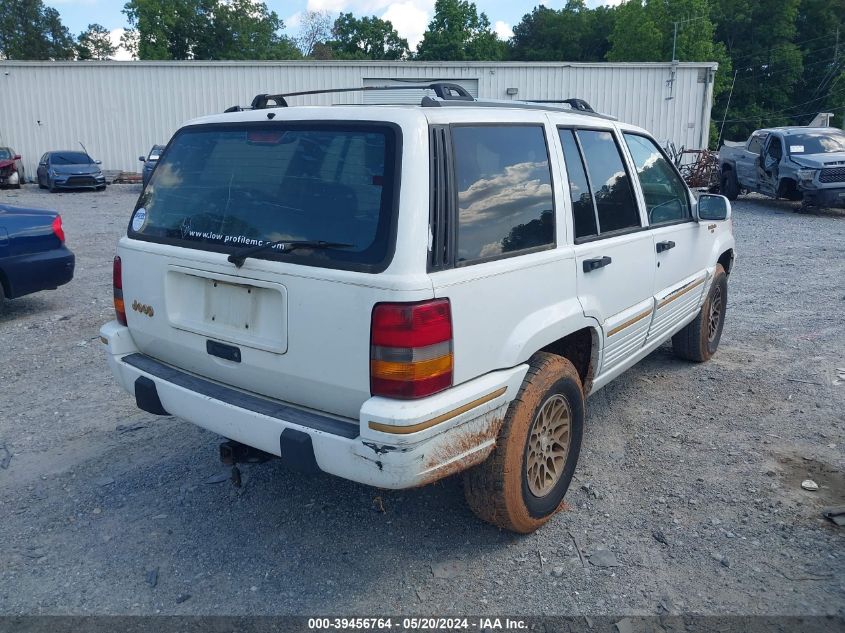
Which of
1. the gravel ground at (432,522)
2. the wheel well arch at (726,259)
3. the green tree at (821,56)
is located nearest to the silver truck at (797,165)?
the wheel well arch at (726,259)

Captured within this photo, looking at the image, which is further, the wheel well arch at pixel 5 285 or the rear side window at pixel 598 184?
the wheel well arch at pixel 5 285

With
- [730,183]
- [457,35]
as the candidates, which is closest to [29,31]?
[457,35]

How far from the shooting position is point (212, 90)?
Answer: 88.6 feet

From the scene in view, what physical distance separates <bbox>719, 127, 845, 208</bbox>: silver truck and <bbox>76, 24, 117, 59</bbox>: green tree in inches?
2573

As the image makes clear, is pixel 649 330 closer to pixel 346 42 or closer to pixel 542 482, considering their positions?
pixel 542 482

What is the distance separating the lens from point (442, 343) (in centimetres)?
273

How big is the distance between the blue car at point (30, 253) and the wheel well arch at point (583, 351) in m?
5.63

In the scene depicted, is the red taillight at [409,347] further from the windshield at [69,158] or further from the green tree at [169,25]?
the green tree at [169,25]

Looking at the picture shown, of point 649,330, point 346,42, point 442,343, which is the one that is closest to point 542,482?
point 442,343

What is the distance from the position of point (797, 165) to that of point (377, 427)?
54.4ft

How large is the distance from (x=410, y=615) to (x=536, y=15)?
77.5 m

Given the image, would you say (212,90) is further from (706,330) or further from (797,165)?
(706,330)

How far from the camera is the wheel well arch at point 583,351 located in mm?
3752

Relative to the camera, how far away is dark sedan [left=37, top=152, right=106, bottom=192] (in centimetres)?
2291
